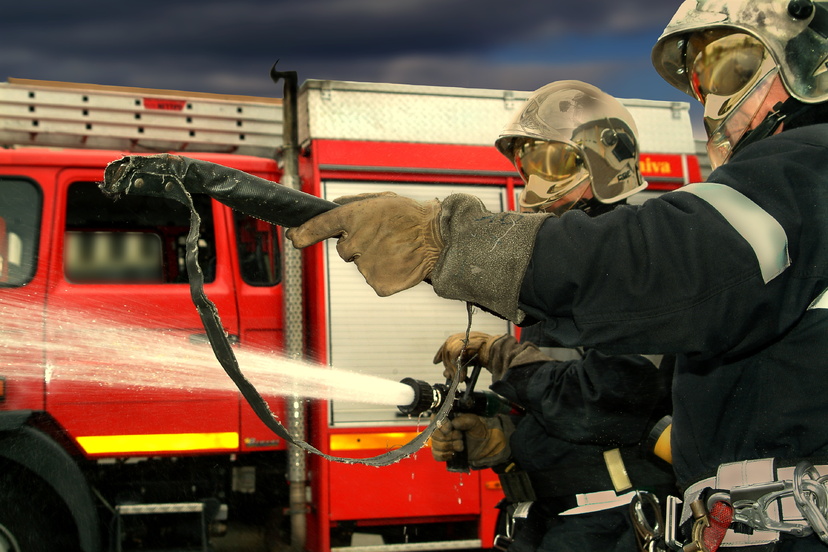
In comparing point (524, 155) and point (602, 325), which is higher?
point (524, 155)

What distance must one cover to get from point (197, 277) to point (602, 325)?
2.50 ft

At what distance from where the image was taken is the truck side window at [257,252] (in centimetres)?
496

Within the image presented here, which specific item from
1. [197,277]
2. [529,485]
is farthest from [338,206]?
[529,485]

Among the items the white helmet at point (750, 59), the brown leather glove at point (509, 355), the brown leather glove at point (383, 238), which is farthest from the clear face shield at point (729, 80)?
the brown leather glove at point (509, 355)

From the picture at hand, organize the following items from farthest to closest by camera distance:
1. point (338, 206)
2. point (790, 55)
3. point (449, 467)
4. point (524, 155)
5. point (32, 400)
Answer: point (32, 400), point (524, 155), point (449, 467), point (790, 55), point (338, 206)

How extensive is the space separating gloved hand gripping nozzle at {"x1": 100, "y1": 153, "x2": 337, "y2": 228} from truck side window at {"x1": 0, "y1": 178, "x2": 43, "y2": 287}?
3444 millimetres

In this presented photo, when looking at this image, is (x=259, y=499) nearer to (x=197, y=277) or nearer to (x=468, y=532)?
(x=468, y=532)

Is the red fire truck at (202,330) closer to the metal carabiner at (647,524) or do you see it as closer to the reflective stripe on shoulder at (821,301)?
the metal carabiner at (647,524)

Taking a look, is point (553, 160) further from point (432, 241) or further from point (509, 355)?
point (432, 241)

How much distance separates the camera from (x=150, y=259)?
4922 mm

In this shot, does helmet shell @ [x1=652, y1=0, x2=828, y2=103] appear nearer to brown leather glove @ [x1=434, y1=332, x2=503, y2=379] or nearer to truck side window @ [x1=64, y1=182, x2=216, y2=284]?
brown leather glove @ [x1=434, y1=332, x2=503, y2=379]

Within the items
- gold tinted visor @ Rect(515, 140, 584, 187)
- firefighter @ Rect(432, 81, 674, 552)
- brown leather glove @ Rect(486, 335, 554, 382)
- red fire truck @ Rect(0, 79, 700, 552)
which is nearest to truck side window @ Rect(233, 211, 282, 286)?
red fire truck @ Rect(0, 79, 700, 552)

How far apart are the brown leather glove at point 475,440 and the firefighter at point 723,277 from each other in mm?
1549

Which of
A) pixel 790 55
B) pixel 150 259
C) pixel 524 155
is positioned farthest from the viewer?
pixel 150 259
